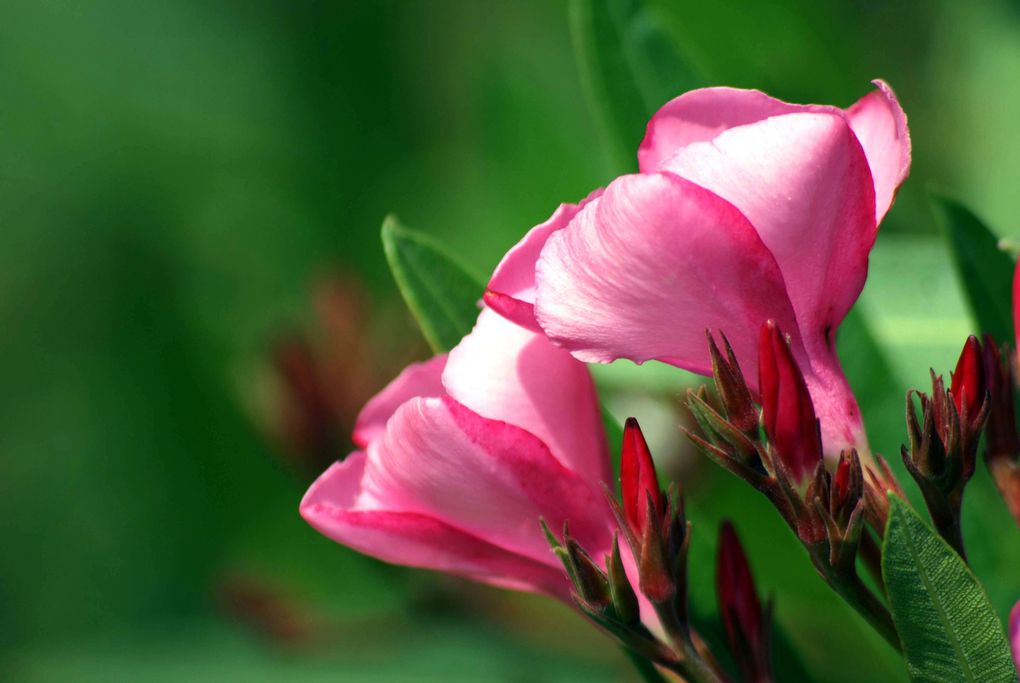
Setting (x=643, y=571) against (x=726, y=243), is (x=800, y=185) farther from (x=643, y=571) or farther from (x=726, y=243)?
(x=643, y=571)

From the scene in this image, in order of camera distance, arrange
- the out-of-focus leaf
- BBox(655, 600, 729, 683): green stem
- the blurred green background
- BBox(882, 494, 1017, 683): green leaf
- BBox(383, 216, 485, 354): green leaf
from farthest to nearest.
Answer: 1. the blurred green background
2. the out-of-focus leaf
3. BBox(383, 216, 485, 354): green leaf
4. BBox(655, 600, 729, 683): green stem
5. BBox(882, 494, 1017, 683): green leaf

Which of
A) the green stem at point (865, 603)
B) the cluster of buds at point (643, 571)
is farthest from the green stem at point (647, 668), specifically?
the green stem at point (865, 603)

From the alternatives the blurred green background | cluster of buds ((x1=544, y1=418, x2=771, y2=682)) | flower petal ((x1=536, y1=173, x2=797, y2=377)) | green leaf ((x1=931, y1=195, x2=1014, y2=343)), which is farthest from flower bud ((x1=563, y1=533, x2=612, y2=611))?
green leaf ((x1=931, y1=195, x2=1014, y2=343))

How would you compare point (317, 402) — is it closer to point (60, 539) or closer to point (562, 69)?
point (562, 69)

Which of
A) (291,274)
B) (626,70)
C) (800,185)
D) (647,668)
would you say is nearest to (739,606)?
(647,668)

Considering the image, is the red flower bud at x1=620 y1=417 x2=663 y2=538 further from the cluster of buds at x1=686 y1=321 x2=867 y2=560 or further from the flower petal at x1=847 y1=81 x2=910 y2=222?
the flower petal at x1=847 y1=81 x2=910 y2=222

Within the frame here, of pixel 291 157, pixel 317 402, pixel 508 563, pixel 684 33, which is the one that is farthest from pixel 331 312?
pixel 508 563
